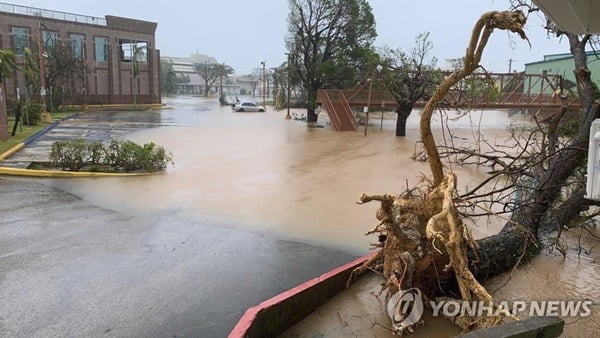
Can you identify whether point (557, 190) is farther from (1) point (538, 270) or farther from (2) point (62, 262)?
(2) point (62, 262)

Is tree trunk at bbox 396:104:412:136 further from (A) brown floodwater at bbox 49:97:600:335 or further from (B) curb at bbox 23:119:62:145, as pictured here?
(B) curb at bbox 23:119:62:145

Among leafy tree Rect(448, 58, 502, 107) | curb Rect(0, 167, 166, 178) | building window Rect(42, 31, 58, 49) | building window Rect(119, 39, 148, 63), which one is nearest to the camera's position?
leafy tree Rect(448, 58, 502, 107)

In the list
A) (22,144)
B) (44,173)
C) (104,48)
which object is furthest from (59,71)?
(44,173)

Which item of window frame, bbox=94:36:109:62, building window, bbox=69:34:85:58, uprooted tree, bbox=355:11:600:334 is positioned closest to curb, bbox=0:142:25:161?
uprooted tree, bbox=355:11:600:334

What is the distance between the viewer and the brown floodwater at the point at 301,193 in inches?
217

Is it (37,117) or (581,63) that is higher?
(581,63)

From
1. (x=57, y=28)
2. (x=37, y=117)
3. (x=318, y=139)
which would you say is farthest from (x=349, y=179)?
(x=57, y=28)

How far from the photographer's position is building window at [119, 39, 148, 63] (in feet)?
152

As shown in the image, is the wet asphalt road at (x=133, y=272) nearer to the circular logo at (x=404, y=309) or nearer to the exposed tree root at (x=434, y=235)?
the circular logo at (x=404, y=309)

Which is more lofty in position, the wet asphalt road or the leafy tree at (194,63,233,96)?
the leafy tree at (194,63,233,96)

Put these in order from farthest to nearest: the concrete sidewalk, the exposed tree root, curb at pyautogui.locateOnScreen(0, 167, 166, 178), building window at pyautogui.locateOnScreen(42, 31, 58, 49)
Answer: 1. building window at pyautogui.locateOnScreen(42, 31, 58, 49)
2. the concrete sidewalk
3. curb at pyautogui.locateOnScreen(0, 167, 166, 178)
4. the exposed tree root

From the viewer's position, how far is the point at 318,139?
21688 mm

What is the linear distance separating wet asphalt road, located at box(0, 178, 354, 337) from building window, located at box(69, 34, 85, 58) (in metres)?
39.1

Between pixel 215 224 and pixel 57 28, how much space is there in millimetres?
41853
